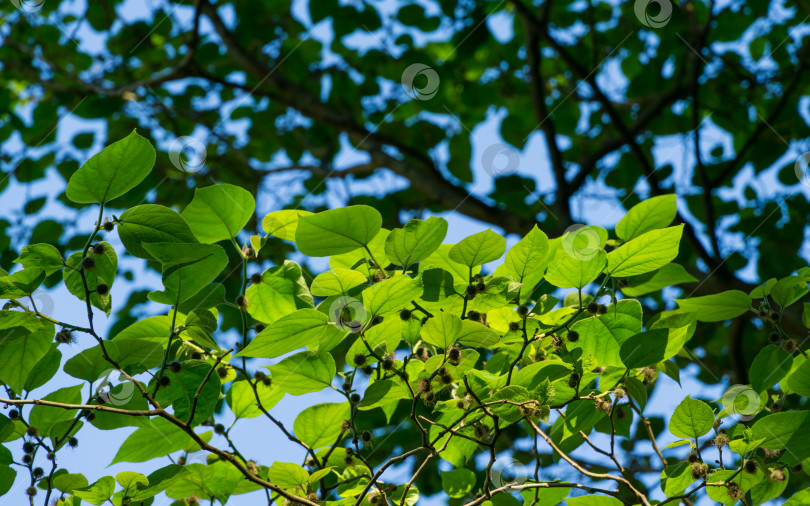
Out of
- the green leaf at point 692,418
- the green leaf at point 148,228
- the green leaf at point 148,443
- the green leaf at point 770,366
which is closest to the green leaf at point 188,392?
the green leaf at point 148,443

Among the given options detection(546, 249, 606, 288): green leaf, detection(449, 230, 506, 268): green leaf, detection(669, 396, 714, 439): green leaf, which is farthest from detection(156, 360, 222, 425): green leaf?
detection(669, 396, 714, 439): green leaf

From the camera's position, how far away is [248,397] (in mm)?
1261

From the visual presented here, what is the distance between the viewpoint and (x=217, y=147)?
5.01 meters

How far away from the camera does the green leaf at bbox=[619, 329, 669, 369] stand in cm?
106

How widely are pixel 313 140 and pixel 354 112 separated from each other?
336 millimetres

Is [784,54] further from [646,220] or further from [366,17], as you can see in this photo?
[646,220]

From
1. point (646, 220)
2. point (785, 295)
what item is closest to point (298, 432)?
point (646, 220)

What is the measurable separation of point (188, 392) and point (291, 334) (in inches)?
8.6

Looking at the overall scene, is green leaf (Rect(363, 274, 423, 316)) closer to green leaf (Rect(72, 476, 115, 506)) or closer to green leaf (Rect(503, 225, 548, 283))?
green leaf (Rect(503, 225, 548, 283))

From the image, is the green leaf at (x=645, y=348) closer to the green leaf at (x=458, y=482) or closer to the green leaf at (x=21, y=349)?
the green leaf at (x=458, y=482)

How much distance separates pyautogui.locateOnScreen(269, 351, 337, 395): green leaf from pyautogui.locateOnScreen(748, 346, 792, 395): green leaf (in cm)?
71

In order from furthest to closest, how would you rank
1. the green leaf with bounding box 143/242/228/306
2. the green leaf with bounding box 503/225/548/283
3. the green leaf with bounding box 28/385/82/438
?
the green leaf with bounding box 28/385/82/438 < the green leaf with bounding box 503/225/548/283 < the green leaf with bounding box 143/242/228/306

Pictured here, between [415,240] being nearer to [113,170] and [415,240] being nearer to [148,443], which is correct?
[113,170]

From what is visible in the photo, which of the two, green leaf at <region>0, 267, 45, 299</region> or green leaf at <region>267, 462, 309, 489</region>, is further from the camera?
green leaf at <region>267, 462, 309, 489</region>
